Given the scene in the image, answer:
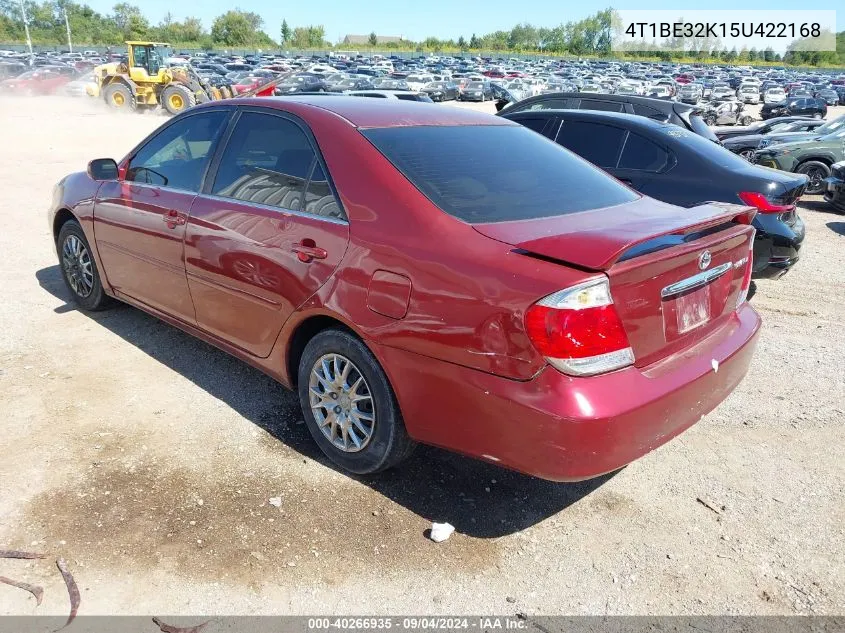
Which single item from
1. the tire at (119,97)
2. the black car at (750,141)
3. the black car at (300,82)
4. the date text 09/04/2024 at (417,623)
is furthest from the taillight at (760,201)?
the tire at (119,97)

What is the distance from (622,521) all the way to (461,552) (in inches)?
30.5

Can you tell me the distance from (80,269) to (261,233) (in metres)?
2.60

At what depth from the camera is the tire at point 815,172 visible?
11.8 meters

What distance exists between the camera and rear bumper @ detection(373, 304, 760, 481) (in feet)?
7.85

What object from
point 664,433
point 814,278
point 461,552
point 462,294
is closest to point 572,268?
point 462,294

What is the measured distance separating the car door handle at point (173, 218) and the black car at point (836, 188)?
10177mm

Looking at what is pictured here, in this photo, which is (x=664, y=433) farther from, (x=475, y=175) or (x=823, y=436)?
(x=823, y=436)

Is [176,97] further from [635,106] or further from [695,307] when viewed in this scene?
[695,307]

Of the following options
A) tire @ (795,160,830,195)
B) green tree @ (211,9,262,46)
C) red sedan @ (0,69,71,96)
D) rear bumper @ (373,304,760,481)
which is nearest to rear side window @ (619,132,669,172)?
rear bumper @ (373,304,760,481)

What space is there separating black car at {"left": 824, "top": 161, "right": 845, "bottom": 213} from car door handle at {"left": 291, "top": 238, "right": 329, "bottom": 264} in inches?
397

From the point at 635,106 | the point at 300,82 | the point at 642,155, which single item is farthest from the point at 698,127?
the point at 300,82

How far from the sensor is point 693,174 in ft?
18.9

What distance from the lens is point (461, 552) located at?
278 cm

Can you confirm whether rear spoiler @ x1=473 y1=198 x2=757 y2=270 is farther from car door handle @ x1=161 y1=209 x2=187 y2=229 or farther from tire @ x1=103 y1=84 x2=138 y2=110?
tire @ x1=103 y1=84 x2=138 y2=110
